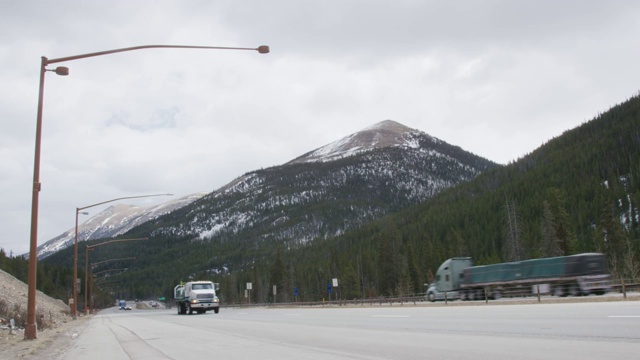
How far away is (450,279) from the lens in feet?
150

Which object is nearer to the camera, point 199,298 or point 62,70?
point 62,70

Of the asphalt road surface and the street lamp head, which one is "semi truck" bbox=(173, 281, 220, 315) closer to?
the asphalt road surface

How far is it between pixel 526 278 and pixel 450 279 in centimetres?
795

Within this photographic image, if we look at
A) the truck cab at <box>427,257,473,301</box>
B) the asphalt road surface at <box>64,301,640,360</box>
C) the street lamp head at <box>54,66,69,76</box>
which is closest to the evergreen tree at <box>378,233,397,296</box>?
the truck cab at <box>427,257,473,301</box>

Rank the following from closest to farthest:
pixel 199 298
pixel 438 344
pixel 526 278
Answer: pixel 438 344 → pixel 526 278 → pixel 199 298

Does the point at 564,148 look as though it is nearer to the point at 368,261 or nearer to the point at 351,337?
the point at 368,261

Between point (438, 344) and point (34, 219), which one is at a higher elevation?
point (34, 219)

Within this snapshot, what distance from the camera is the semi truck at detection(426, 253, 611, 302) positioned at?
3459 centimetres

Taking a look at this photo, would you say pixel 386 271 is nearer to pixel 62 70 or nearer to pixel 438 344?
pixel 62 70

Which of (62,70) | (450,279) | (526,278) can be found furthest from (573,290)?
(62,70)

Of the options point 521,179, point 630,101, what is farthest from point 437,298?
point 630,101

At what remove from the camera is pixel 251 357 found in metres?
10.9

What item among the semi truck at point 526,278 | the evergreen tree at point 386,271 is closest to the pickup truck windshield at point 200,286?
the semi truck at point 526,278

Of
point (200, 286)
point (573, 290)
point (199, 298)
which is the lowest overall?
point (573, 290)
